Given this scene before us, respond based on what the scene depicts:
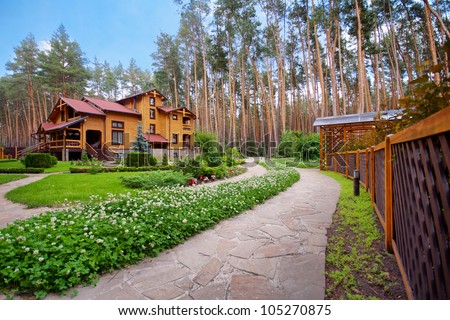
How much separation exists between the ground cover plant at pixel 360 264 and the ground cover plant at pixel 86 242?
184cm

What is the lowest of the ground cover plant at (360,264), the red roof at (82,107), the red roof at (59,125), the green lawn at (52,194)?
the ground cover plant at (360,264)

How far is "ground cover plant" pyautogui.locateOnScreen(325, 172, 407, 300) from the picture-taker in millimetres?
1786

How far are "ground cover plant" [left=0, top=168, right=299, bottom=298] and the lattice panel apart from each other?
7.91 feet

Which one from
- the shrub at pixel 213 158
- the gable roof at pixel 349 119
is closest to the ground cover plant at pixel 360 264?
the shrub at pixel 213 158

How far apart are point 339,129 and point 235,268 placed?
13.9 metres

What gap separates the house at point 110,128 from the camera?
63.9 ft

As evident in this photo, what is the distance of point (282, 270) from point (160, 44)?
32.2 m

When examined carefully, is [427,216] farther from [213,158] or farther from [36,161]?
[36,161]

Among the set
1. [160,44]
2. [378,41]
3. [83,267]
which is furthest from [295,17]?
[83,267]

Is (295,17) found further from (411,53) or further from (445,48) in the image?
(445,48)

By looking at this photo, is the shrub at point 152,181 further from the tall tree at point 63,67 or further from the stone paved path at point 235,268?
the tall tree at point 63,67

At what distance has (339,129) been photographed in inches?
538

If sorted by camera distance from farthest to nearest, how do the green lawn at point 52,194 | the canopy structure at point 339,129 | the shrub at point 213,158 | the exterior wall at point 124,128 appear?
the exterior wall at point 124,128
the shrub at point 213,158
the canopy structure at point 339,129
the green lawn at point 52,194
